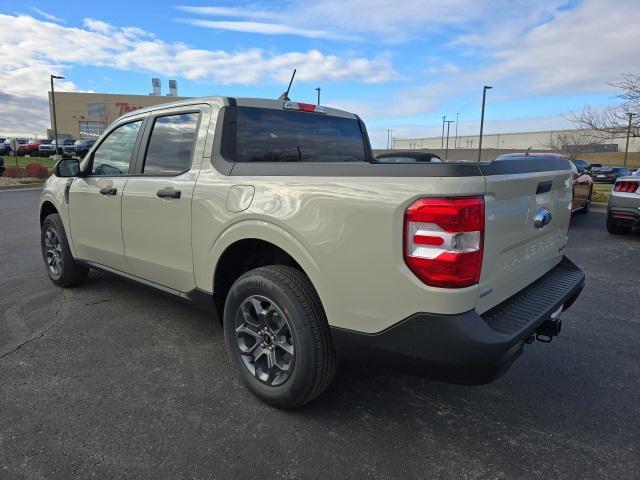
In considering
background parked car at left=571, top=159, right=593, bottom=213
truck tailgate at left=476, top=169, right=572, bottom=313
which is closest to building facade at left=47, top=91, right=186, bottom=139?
background parked car at left=571, top=159, right=593, bottom=213

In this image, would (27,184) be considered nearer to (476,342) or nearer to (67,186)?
(67,186)

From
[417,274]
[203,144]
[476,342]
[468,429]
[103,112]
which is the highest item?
[103,112]

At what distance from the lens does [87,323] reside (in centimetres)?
401

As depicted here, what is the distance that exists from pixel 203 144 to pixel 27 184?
1979cm

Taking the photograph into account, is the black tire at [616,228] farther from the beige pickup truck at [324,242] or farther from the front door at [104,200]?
the front door at [104,200]

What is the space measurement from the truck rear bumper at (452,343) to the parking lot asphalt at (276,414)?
0.51m

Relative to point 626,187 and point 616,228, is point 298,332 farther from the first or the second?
point 616,228

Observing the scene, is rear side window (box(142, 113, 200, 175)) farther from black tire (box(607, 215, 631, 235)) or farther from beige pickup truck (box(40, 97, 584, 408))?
black tire (box(607, 215, 631, 235))

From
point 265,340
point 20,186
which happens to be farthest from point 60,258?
point 20,186

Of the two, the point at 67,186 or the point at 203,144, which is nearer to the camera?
the point at 203,144

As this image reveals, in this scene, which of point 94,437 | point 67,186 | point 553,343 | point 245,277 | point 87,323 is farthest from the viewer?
point 67,186

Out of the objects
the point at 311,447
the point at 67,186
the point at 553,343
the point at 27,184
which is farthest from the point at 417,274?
the point at 27,184

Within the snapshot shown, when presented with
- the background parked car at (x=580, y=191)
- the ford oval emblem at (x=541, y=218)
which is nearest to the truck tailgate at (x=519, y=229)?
the ford oval emblem at (x=541, y=218)

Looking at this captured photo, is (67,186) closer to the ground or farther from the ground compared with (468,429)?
farther from the ground
